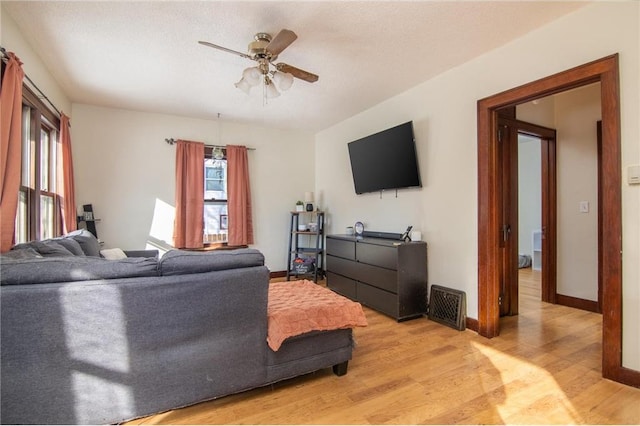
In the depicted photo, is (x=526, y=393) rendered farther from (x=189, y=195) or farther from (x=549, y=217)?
(x=189, y=195)

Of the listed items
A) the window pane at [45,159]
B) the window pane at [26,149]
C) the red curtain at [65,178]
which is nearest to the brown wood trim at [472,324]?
the window pane at [26,149]

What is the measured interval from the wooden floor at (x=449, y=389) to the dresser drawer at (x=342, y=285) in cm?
114

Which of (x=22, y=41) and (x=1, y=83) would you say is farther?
(x=22, y=41)

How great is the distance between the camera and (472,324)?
2959 mm

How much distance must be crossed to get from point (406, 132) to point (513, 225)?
1546 millimetres

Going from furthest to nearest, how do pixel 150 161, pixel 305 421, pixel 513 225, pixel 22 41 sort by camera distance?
pixel 150 161 < pixel 513 225 < pixel 22 41 < pixel 305 421

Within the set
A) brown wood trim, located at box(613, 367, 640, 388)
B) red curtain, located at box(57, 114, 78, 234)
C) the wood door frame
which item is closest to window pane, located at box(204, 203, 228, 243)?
red curtain, located at box(57, 114, 78, 234)

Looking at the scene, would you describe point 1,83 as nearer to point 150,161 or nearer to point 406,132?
point 150,161

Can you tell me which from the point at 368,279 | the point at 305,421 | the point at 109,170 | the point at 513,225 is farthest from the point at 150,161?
the point at 513,225

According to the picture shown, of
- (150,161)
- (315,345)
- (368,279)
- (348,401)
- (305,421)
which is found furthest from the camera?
(150,161)

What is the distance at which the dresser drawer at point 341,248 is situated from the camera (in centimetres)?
394

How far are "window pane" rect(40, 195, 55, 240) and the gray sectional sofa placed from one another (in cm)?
169

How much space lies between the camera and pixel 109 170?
4.33 m

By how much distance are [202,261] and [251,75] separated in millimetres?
1467
